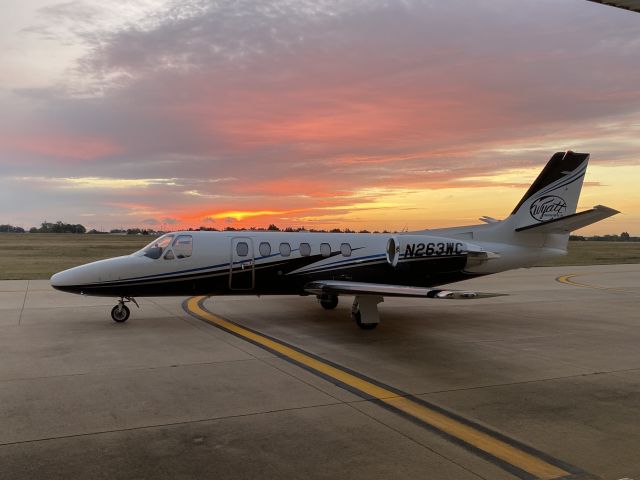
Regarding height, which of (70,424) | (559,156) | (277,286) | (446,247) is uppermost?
(559,156)

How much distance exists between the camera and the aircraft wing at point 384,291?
984 cm

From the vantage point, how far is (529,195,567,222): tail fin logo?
1700cm

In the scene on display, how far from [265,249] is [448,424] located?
30.1 ft

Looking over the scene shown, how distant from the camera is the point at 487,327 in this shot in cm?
1446

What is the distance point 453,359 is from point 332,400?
3.83 m

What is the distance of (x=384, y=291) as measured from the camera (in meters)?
12.2

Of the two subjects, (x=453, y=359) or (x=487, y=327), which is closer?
(x=453, y=359)

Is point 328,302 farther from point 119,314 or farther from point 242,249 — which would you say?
point 119,314

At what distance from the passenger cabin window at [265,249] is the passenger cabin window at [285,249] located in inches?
15.2

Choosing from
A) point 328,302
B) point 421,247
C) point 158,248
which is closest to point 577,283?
point 421,247

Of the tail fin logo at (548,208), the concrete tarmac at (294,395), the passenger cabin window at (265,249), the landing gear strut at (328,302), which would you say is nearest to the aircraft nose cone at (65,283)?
the concrete tarmac at (294,395)

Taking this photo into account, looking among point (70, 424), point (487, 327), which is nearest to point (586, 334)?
point (487, 327)

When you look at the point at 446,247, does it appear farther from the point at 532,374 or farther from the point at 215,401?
the point at 215,401

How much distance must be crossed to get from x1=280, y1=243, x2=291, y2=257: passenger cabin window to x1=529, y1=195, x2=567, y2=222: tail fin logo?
323 inches
